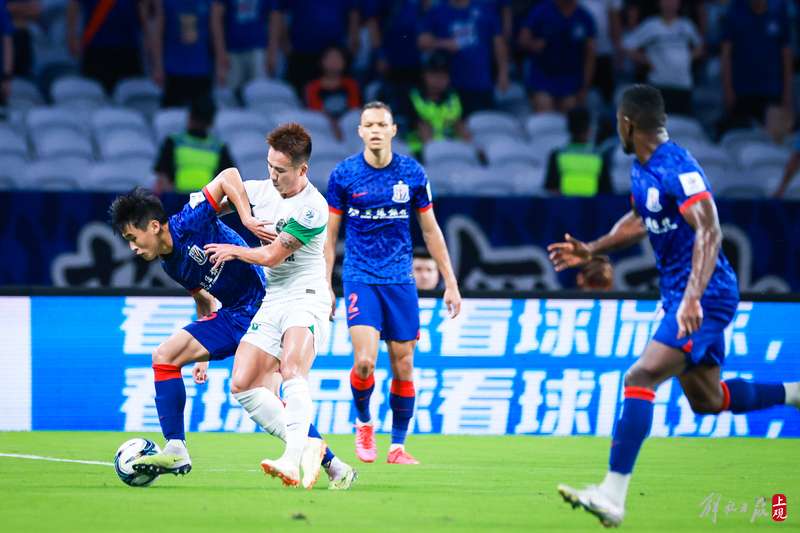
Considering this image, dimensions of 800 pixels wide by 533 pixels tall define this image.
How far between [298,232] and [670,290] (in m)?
2.01

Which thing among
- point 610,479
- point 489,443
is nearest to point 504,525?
point 610,479

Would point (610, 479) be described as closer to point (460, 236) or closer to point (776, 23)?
point (460, 236)

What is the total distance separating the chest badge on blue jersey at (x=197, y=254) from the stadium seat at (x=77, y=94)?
7806 mm

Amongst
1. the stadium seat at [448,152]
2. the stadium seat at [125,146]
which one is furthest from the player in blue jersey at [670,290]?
the stadium seat at [125,146]

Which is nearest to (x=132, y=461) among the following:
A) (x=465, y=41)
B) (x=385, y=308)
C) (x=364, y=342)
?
(x=364, y=342)

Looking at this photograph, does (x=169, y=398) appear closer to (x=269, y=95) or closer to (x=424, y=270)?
(x=424, y=270)

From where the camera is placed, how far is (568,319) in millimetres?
10922

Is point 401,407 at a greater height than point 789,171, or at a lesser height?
lesser

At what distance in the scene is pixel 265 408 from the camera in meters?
7.34

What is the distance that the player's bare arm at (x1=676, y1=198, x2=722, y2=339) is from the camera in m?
6.00

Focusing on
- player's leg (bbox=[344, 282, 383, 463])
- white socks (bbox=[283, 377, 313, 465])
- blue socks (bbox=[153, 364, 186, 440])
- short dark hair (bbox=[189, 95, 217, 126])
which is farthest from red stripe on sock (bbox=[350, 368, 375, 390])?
short dark hair (bbox=[189, 95, 217, 126])

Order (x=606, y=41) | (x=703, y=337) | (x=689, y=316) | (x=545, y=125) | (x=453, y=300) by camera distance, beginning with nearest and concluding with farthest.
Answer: (x=689, y=316), (x=703, y=337), (x=453, y=300), (x=545, y=125), (x=606, y=41)

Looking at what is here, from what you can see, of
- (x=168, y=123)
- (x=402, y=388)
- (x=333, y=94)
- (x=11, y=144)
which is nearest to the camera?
(x=402, y=388)

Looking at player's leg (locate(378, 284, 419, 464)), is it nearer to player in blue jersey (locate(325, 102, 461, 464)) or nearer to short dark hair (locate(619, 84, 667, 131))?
player in blue jersey (locate(325, 102, 461, 464))
